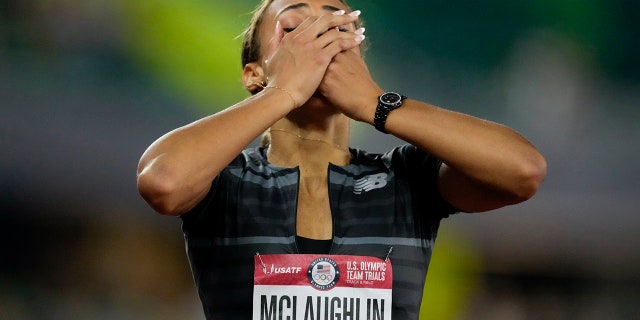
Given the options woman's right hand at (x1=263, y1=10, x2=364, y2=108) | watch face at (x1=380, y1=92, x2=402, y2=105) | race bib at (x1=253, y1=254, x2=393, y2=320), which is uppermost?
woman's right hand at (x1=263, y1=10, x2=364, y2=108)

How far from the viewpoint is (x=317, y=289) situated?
1388 millimetres

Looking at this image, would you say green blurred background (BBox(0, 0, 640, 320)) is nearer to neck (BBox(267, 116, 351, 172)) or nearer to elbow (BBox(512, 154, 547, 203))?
neck (BBox(267, 116, 351, 172))

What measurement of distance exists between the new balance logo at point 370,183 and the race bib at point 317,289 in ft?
0.53

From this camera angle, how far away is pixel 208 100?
9.86 feet

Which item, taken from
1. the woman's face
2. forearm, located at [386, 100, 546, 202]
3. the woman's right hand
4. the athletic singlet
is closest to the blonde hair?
the woman's face

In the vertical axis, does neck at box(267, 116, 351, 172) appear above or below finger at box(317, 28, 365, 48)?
below

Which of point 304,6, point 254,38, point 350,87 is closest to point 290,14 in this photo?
point 304,6

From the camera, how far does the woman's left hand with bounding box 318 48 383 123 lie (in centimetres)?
145

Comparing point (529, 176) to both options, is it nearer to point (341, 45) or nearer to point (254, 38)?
point (341, 45)

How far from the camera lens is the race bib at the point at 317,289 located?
1.39 metres

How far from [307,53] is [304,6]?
169 mm

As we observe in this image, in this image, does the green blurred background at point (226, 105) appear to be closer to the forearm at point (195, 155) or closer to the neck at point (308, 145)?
the neck at point (308, 145)

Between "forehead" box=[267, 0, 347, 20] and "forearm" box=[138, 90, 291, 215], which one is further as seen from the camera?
"forehead" box=[267, 0, 347, 20]

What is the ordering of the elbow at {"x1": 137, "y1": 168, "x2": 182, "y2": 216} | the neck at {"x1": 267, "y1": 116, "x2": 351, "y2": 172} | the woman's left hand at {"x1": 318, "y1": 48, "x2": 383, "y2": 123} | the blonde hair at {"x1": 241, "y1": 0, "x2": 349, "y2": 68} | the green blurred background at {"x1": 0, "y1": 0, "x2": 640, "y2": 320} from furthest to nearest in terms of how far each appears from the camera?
the green blurred background at {"x1": 0, "y1": 0, "x2": 640, "y2": 320}, the blonde hair at {"x1": 241, "y1": 0, "x2": 349, "y2": 68}, the neck at {"x1": 267, "y1": 116, "x2": 351, "y2": 172}, the woman's left hand at {"x1": 318, "y1": 48, "x2": 383, "y2": 123}, the elbow at {"x1": 137, "y1": 168, "x2": 182, "y2": 216}
